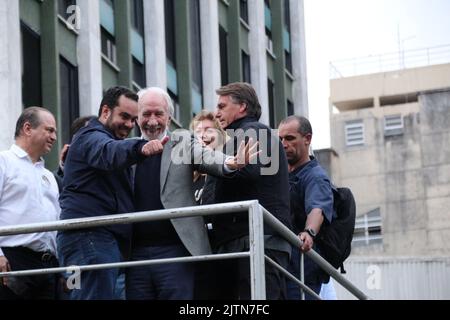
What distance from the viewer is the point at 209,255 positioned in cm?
1048

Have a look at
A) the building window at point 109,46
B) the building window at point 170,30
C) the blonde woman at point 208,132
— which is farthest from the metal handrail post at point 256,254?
the building window at point 170,30

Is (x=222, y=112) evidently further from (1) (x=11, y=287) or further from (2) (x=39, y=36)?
(2) (x=39, y=36)

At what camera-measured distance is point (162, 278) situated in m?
11.2

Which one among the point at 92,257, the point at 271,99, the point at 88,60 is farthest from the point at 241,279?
the point at 271,99

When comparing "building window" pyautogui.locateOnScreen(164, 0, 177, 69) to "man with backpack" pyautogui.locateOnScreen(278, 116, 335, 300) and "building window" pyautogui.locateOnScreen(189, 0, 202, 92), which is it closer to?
"building window" pyautogui.locateOnScreen(189, 0, 202, 92)

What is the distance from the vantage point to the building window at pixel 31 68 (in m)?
23.8

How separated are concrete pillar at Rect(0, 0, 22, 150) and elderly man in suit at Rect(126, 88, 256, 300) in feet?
33.4

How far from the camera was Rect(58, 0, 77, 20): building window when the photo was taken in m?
25.5

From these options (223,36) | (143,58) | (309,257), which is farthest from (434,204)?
(309,257)

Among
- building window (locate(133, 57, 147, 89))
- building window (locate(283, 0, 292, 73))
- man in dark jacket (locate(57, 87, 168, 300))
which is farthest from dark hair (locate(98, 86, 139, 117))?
building window (locate(283, 0, 292, 73))

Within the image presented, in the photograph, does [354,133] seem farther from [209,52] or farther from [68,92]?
[68,92]

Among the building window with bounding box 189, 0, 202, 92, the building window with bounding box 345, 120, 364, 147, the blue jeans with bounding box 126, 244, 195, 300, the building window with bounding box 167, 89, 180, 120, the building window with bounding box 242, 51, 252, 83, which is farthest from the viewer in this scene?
the building window with bounding box 345, 120, 364, 147

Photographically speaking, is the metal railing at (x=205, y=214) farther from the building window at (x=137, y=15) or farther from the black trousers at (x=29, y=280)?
the building window at (x=137, y=15)

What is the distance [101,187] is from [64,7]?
14532mm
